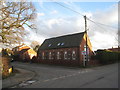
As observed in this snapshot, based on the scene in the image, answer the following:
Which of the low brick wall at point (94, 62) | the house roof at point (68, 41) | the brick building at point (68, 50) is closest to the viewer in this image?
the low brick wall at point (94, 62)

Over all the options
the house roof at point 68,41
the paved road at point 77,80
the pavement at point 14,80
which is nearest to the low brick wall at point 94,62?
the house roof at point 68,41

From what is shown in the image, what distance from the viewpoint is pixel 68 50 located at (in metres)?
29.0

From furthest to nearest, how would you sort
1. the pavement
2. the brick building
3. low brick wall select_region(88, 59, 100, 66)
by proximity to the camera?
the brick building < low brick wall select_region(88, 59, 100, 66) < the pavement

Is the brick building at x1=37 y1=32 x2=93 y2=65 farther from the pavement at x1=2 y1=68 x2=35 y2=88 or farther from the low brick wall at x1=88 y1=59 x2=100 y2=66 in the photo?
the pavement at x1=2 y1=68 x2=35 y2=88

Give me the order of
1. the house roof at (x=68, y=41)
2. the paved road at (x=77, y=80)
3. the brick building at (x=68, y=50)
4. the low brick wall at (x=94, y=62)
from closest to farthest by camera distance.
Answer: the paved road at (x=77, y=80)
the low brick wall at (x=94, y=62)
the brick building at (x=68, y=50)
the house roof at (x=68, y=41)

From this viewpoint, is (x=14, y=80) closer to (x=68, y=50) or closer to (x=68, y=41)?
(x=68, y=50)

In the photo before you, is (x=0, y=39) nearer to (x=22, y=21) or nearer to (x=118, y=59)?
(x=22, y=21)

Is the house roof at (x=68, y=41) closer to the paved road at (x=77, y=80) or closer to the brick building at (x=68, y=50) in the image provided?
the brick building at (x=68, y=50)

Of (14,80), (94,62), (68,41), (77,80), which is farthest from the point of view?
(68,41)

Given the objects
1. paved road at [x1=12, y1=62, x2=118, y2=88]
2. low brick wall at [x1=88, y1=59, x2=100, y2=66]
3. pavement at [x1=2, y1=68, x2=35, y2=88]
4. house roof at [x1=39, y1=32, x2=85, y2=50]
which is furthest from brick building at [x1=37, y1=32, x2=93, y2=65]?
pavement at [x1=2, y1=68, x2=35, y2=88]

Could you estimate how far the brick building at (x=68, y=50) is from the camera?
88.2 feet

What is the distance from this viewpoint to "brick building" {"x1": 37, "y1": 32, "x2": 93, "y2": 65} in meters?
26.9

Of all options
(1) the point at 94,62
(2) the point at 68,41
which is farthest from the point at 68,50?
(1) the point at 94,62

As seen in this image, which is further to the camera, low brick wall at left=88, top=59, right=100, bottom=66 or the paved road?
low brick wall at left=88, top=59, right=100, bottom=66
